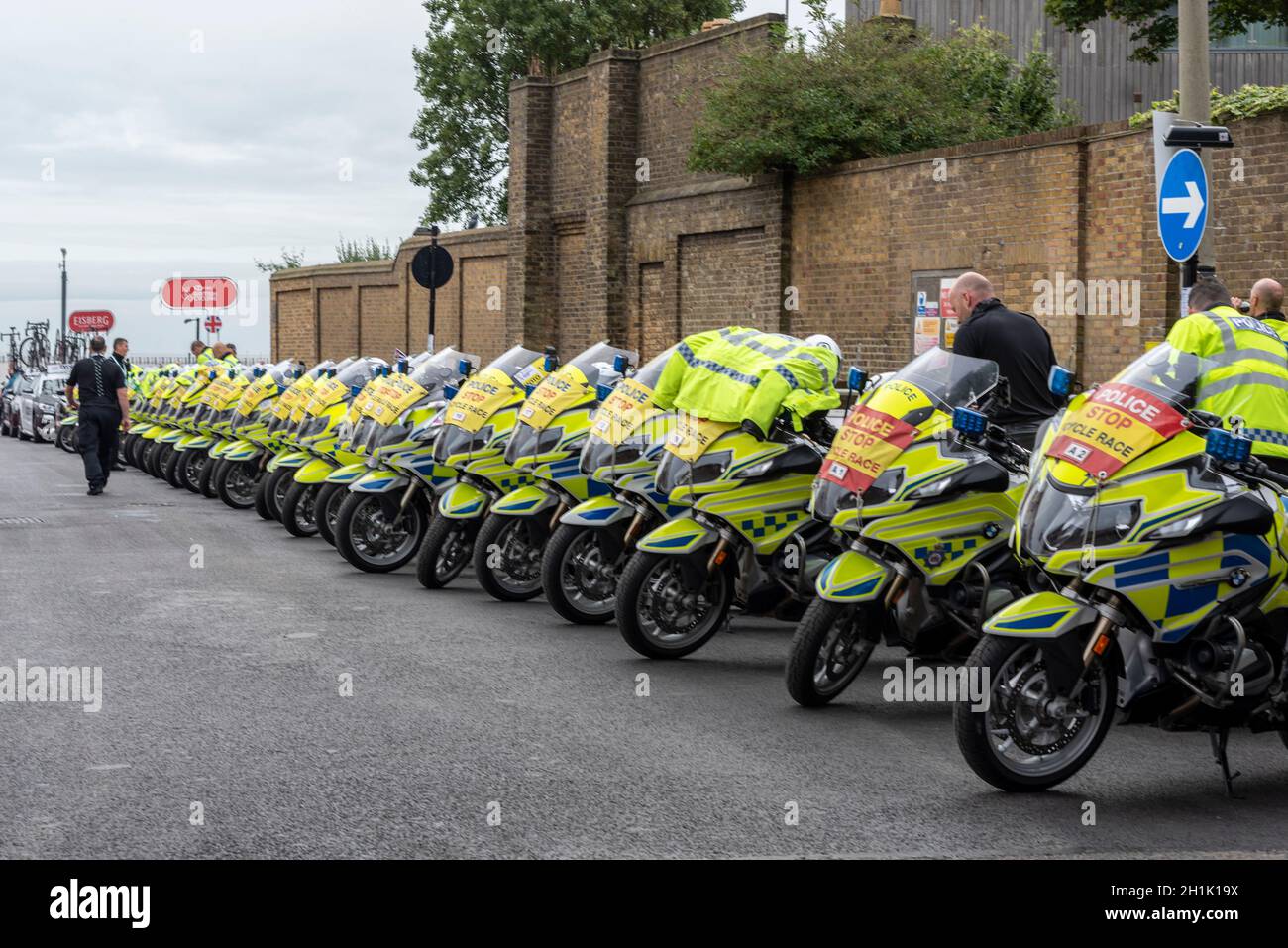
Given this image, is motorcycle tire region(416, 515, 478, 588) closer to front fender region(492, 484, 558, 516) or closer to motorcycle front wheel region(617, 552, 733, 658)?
front fender region(492, 484, 558, 516)

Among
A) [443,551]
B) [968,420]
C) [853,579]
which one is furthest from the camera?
[443,551]

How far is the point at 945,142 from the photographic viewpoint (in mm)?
20891

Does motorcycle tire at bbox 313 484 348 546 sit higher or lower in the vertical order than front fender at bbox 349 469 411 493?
lower

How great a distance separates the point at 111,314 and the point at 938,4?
44881 mm

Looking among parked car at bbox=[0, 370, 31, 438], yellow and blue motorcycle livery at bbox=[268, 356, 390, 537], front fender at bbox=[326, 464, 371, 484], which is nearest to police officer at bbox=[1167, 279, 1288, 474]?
front fender at bbox=[326, 464, 371, 484]

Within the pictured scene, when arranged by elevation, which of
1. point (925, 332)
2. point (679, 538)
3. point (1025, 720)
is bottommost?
point (1025, 720)

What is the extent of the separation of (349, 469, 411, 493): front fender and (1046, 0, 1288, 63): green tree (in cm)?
1322

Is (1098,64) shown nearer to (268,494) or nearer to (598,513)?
(268,494)

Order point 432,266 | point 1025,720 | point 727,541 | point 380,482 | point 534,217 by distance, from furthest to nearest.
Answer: point 534,217
point 432,266
point 380,482
point 727,541
point 1025,720

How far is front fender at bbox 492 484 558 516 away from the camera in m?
11.1

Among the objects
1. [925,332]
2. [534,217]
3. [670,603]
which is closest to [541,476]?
[670,603]

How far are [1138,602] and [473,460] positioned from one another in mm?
6367

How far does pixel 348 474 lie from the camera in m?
13.6

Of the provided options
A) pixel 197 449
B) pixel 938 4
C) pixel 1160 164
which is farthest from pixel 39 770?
pixel 938 4
